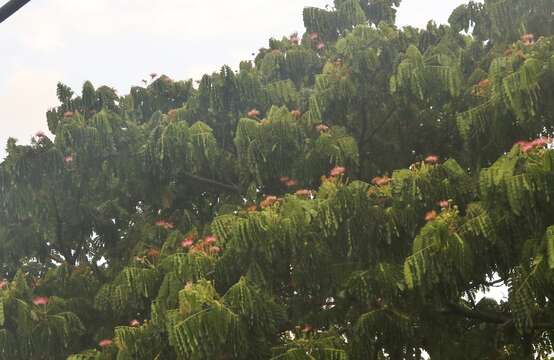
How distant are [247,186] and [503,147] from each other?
3.16 metres

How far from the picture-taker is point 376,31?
1040 cm

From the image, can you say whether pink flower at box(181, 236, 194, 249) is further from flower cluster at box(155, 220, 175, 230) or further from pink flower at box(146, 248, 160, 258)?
flower cluster at box(155, 220, 175, 230)

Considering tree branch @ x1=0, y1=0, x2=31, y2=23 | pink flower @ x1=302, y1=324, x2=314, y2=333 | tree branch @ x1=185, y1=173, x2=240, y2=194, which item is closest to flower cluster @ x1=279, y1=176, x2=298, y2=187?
tree branch @ x1=185, y1=173, x2=240, y2=194

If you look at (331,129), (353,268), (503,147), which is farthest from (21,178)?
(503,147)

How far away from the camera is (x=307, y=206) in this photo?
7.61 m

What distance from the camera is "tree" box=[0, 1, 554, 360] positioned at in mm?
6836

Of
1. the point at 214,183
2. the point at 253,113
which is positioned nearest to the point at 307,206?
the point at 253,113

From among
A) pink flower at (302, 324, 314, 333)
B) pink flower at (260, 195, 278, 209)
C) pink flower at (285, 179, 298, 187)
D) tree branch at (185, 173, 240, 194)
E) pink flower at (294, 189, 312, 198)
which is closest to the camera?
pink flower at (302, 324, 314, 333)

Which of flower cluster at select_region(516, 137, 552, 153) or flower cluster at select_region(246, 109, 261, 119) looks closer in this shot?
flower cluster at select_region(516, 137, 552, 153)

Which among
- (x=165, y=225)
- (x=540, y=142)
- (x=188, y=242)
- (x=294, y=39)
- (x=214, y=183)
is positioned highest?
(x=294, y=39)

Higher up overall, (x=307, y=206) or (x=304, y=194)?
(x=304, y=194)

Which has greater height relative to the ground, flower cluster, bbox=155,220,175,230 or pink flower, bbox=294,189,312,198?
flower cluster, bbox=155,220,175,230

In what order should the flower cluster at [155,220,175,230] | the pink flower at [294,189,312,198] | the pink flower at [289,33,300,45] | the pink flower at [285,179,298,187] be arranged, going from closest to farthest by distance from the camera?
the pink flower at [294,189,312,198] → the pink flower at [285,179,298,187] → the flower cluster at [155,220,175,230] → the pink flower at [289,33,300,45]

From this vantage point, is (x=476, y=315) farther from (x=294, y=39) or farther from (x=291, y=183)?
(x=294, y=39)
